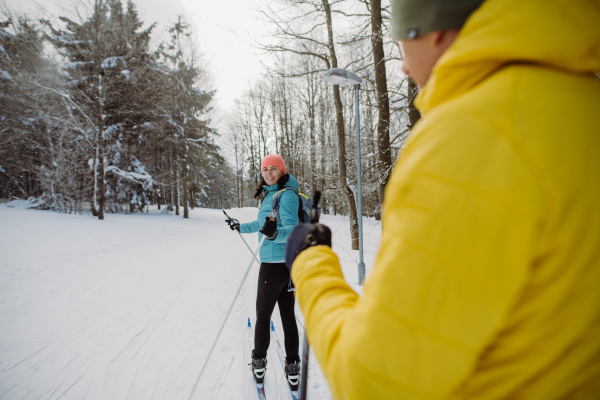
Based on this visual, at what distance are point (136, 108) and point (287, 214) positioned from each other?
752 inches

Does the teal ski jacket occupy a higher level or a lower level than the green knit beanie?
lower

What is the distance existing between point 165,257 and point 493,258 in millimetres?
10149

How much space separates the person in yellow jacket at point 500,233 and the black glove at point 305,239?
0.41 meters

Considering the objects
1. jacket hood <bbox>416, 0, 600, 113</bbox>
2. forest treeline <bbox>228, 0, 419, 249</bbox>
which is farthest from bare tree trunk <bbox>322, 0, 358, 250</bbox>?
jacket hood <bbox>416, 0, 600, 113</bbox>

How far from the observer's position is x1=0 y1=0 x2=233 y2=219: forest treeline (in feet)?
46.9

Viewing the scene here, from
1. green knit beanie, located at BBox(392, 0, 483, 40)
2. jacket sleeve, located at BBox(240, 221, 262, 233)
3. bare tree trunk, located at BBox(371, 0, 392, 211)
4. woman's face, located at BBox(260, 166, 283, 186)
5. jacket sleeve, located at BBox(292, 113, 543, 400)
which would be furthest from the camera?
bare tree trunk, located at BBox(371, 0, 392, 211)

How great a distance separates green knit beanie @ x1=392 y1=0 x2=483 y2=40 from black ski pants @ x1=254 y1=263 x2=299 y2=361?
2534 mm

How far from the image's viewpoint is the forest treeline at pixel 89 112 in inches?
563

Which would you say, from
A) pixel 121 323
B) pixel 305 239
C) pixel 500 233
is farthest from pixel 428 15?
pixel 121 323

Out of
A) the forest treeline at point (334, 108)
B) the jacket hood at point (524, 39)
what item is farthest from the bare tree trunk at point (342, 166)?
the jacket hood at point (524, 39)

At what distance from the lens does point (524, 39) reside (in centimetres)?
54

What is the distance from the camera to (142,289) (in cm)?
612

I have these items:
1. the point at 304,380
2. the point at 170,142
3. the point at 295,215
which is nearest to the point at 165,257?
the point at 295,215

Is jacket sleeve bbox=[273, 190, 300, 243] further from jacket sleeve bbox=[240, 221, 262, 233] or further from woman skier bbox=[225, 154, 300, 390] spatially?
jacket sleeve bbox=[240, 221, 262, 233]
